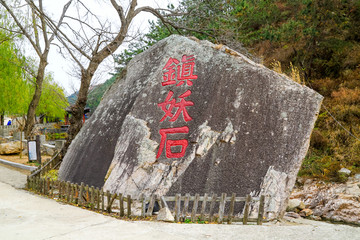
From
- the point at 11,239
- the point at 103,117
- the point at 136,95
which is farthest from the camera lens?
the point at 103,117

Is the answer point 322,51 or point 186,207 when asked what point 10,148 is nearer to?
point 186,207

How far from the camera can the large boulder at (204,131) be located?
512 cm

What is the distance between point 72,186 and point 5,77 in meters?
12.5

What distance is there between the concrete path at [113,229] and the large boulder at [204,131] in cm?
74

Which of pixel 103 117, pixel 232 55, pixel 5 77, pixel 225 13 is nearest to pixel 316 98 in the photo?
pixel 232 55

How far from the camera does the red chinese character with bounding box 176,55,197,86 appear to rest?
6.39 meters

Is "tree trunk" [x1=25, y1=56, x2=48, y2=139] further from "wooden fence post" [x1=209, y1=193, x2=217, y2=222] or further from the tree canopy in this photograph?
"wooden fence post" [x1=209, y1=193, x2=217, y2=222]

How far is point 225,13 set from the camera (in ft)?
37.9

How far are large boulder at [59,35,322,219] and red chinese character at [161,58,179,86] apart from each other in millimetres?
27

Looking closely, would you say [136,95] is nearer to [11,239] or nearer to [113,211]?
[113,211]

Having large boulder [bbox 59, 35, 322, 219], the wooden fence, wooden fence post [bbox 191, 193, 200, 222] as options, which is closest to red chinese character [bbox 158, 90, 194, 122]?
large boulder [bbox 59, 35, 322, 219]

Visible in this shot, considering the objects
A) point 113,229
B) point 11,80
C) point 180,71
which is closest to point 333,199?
point 180,71

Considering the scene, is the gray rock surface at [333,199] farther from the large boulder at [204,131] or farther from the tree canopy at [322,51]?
the large boulder at [204,131]

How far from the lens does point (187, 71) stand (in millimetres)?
6500
